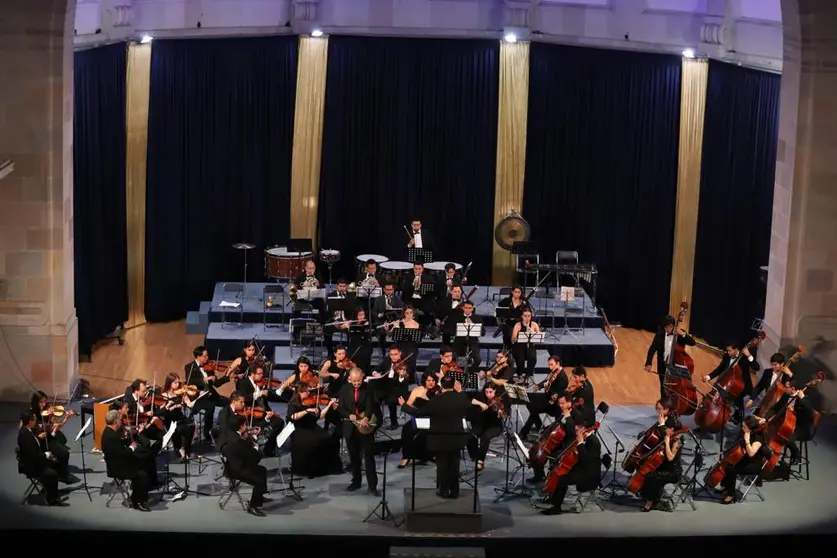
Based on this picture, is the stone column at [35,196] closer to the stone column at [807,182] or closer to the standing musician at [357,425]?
the standing musician at [357,425]

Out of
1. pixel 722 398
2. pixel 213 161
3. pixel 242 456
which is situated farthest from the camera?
pixel 213 161

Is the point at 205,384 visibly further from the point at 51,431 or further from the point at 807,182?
the point at 807,182

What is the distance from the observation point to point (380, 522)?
1288cm

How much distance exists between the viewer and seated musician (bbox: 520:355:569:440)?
1425 cm

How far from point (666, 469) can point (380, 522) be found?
105 inches

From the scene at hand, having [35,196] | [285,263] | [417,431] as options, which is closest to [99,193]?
[285,263]

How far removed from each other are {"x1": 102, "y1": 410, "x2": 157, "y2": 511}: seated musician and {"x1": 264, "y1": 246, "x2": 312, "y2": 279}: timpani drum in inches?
235

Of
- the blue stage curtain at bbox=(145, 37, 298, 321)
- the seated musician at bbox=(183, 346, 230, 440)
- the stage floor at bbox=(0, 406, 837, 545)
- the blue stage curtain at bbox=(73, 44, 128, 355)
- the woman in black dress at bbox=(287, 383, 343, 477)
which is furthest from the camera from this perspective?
the blue stage curtain at bbox=(145, 37, 298, 321)

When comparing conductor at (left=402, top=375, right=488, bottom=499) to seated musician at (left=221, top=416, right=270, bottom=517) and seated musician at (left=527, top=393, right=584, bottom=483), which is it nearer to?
seated musician at (left=527, top=393, right=584, bottom=483)

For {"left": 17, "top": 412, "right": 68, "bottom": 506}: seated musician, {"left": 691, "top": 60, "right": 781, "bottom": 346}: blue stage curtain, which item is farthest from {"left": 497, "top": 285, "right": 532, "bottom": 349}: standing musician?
{"left": 17, "top": 412, "right": 68, "bottom": 506}: seated musician

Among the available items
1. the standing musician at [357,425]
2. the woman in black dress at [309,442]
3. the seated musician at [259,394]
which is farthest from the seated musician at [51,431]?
the standing musician at [357,425]

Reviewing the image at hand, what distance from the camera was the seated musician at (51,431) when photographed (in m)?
12.9

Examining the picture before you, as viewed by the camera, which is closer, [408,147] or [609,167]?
[609,167]

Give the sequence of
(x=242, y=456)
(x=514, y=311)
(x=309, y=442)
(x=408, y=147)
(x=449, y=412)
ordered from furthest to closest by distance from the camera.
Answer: (x=408, y=147)
(x=514, y=311)
(x=309, y=442)
(x=449, y=412)
(x=242, y=456)
